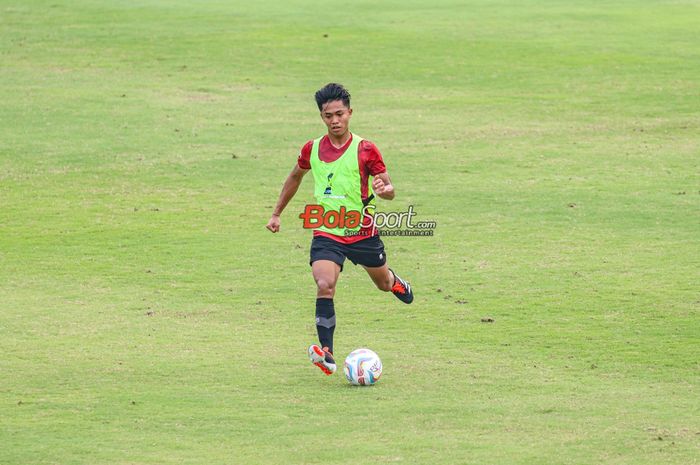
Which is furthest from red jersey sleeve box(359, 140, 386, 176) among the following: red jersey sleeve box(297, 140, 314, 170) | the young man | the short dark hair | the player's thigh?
the player's thigh

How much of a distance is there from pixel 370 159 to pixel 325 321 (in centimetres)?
157

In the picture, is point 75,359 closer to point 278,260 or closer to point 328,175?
point 328,175

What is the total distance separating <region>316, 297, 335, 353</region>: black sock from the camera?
38.4 ft

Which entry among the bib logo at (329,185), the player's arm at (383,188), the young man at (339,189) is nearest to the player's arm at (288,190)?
the young man at (339,189)

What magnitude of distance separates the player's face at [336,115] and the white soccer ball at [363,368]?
211cm

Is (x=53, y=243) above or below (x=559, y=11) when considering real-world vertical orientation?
below

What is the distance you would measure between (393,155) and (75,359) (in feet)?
34.8

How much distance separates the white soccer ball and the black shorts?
0.93 metres

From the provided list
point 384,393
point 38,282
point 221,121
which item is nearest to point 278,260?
point 38,282

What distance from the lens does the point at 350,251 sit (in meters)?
12.1

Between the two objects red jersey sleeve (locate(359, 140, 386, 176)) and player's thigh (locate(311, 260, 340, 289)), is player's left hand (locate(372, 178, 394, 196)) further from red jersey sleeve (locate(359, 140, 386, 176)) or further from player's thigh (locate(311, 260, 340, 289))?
player's thigh (locate(311, 260, 340, 289))

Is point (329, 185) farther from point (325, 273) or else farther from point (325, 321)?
point (325, 321)

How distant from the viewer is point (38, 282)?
51.6ft

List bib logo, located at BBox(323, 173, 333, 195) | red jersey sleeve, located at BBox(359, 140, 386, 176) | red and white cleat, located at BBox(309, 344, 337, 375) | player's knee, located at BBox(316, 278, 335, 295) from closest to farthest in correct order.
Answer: red and white cleat, located at BBox(309, 344, 337, 375), player's knee, located at BBox(316, 278, 335, 295), red jersey sleeve, located at BBox(359, 140, 386, 176), bib logo, located at BBox(323, 173, 333, 195)
